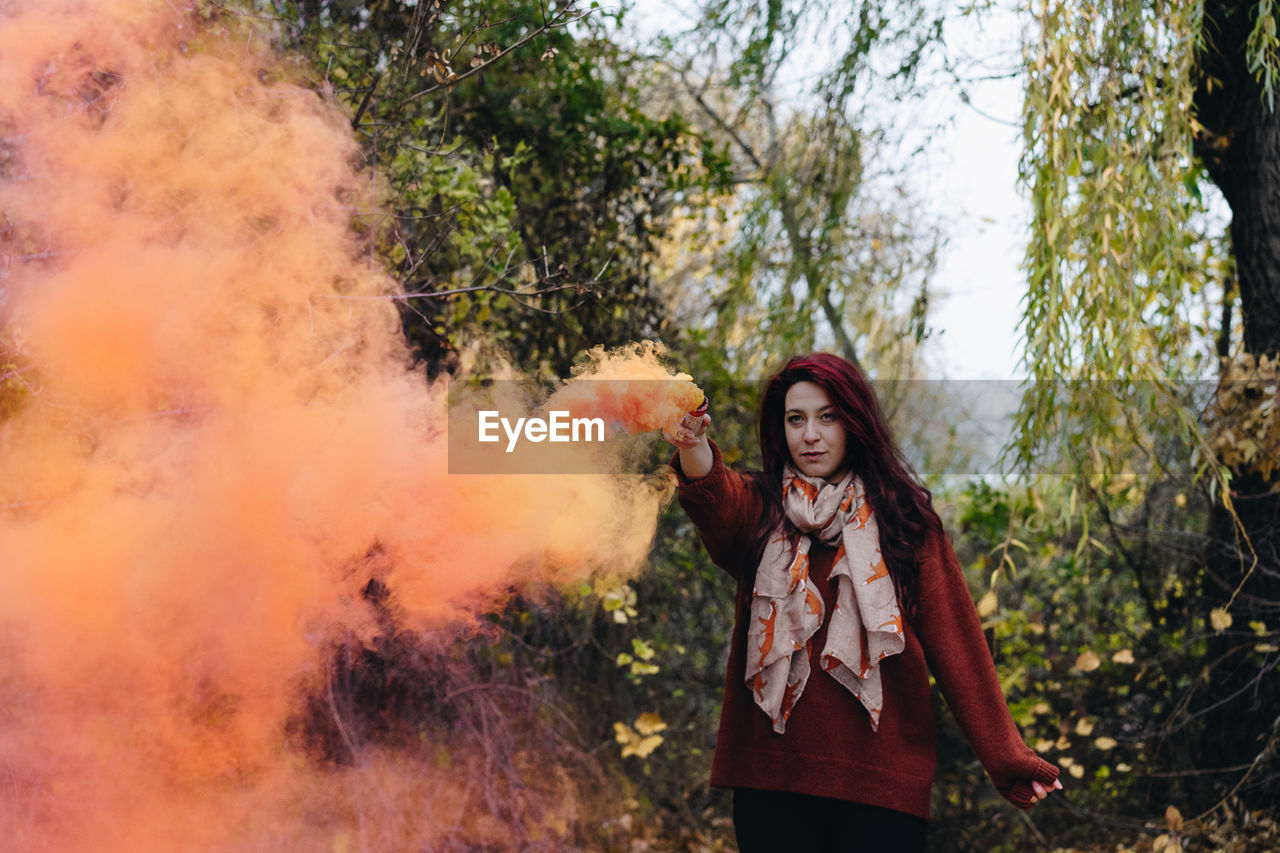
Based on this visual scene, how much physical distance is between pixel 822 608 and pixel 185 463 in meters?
1.83

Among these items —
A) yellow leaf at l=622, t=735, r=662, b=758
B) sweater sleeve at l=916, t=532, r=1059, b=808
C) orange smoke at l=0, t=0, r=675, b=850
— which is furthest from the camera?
yellow leaf at l=622, t=735, r=662, b=758

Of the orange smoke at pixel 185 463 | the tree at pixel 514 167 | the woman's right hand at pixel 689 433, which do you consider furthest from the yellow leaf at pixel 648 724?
the woman's right hand at pixel 689 433

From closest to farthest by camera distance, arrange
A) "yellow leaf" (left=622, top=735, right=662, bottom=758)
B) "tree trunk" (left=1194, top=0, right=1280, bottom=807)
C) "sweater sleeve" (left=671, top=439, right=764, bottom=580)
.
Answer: "sweater sleeve" (left=671, top=439, right=764, bottom=580) < "tree trunk" (left=1194, top=0, right=1280, bottom=807) < "yellow leaf" (left=622, top=735, right=662, bottom=758)

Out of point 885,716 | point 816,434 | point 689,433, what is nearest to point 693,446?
point 689,433

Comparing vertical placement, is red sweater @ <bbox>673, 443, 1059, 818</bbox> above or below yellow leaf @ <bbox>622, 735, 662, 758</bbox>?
above

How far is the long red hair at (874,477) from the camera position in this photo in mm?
2279

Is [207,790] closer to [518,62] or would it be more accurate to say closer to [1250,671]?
[518,62]

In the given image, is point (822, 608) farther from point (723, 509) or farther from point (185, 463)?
point (185, 463)

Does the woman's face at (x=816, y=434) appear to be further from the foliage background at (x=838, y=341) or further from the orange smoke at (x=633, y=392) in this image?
the foliage background at (x=838, y=341)

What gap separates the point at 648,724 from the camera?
14.1 ft

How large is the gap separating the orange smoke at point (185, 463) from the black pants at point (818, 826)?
1082mm

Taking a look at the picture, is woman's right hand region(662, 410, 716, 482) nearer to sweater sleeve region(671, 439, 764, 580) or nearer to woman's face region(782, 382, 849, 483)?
sweater sleeve region(671, 439, 764, 580)

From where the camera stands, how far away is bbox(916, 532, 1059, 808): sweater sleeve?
6.89ft

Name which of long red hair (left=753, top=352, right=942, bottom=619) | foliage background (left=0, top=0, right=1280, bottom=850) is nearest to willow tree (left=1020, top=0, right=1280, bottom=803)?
foliage background (left=0, top=0, right=1280, bottom=850)
